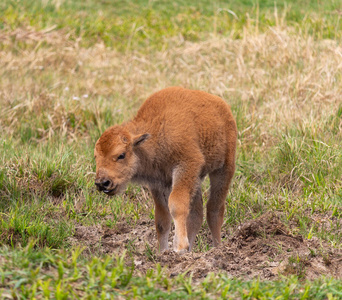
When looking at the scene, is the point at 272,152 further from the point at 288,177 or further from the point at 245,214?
the point at 245,214

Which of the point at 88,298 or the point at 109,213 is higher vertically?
the point at 88,298

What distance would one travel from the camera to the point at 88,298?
12.3 feet

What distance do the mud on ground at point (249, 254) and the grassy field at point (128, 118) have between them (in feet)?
0.14

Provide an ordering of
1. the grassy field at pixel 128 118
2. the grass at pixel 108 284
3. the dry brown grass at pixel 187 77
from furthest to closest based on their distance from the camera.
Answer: the dry brown grass at pixel 187 77 < the grassy field at pixel 128 118 < the grass at pixel 108 284

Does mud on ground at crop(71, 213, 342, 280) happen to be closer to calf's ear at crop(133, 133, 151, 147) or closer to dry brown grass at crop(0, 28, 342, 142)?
calf's ear at crop(133, 133, 151, 147)

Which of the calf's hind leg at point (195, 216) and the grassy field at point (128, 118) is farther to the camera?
the calf's hind leg at point (195, 216)

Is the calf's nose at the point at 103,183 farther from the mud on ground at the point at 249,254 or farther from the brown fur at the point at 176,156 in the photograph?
the mud on ground at the point at 249,254

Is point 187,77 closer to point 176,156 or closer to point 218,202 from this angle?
point 218,202

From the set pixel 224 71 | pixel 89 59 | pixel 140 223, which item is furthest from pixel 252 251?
pixel 89 59

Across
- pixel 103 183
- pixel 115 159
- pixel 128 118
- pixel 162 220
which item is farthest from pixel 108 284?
pixel 128 118

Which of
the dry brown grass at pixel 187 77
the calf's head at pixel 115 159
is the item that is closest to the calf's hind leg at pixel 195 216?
the calf's head at pixel 115 159

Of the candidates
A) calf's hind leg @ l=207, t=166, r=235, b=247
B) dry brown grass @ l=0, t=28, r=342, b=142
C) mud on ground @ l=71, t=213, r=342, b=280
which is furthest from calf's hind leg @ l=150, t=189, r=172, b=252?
dry brown grass @ l=0, t=28, r=342, b=142

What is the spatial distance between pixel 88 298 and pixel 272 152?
4526 millimetres

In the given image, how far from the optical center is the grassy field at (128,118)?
13.6ft
